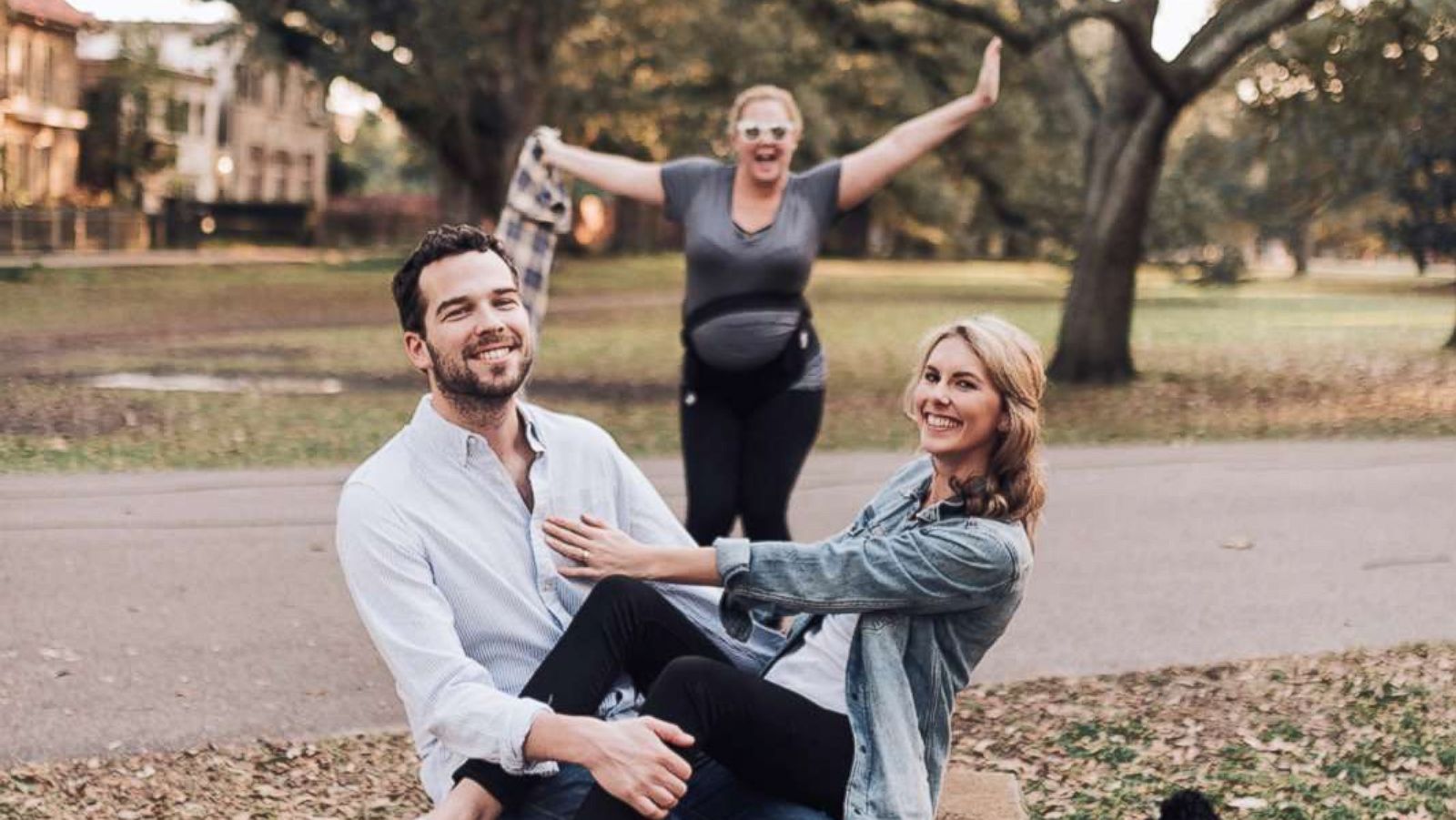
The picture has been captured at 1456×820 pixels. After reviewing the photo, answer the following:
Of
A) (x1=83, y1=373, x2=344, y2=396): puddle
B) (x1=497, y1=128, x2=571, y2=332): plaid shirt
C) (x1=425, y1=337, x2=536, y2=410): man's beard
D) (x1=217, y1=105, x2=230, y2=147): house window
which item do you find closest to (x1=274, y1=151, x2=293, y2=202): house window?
(x1=217, y1=105, x2=230, y2=147): house window

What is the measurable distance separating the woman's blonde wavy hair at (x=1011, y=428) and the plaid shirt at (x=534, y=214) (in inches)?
137

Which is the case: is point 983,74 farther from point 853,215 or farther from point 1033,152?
point 853,215

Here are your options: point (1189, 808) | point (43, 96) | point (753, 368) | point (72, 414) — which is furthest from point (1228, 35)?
point (43, 96)

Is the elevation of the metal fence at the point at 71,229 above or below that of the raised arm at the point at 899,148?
below

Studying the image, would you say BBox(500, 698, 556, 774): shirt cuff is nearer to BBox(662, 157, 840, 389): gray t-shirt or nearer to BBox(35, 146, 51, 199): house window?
BBox(662, 157, 840, 389): gray t-shirt

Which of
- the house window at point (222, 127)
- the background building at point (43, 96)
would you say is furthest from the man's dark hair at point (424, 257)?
the house window at point (222, 127)

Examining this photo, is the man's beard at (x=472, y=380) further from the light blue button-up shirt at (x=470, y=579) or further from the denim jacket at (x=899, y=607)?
the denim jacket at (x=899, y=607)

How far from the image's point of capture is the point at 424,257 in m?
3.59

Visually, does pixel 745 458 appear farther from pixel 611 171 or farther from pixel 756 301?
pixel 611 171

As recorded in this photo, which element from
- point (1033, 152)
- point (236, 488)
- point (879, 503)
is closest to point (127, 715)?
point (879, 503)

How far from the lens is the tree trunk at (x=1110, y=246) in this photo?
62.5 feet

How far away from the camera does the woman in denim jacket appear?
3.42m

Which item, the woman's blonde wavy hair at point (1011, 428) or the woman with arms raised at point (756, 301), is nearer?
the woman's blonde wavy hair at point (1011, 428)

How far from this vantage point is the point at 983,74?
6965 mm
